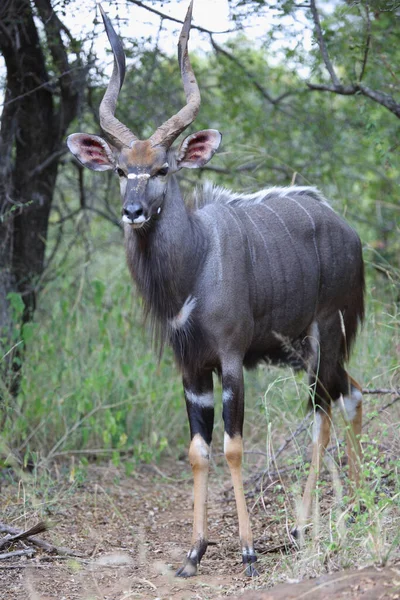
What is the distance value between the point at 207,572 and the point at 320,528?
1.80 ft

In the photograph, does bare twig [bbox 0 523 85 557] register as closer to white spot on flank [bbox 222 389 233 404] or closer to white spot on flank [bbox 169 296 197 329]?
white spot on flank [bbox 222 389 233 404]

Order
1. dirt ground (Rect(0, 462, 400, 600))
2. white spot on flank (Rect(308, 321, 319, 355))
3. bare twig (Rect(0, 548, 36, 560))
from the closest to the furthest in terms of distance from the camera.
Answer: dirt ground (Rect(0, 462, 400, 600)) → bare twig (Rect(0, 548, 36, 560)) → white spot on flank (Rect(308, 321, 319, 355))

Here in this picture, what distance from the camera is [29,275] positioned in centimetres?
530

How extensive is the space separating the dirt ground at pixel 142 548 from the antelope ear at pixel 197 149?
154cm

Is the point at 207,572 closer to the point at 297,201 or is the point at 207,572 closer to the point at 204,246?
the point at 204,246

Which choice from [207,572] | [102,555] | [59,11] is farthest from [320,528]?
[59,11]

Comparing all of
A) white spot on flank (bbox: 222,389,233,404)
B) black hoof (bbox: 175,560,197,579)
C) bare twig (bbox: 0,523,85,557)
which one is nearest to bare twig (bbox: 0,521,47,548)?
bare twig (bbox: 0,523,85,557)

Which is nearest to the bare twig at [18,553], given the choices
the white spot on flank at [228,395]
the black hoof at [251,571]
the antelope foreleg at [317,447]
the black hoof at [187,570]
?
the black hoof at [187,570]

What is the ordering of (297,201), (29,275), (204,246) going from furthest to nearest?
(29,275), (297,201), (204,246)

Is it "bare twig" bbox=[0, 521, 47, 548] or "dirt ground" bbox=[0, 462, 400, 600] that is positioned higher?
"bare twig" bbox=[0, 521, 47, 548]

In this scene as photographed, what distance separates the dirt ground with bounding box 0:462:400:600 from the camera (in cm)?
276

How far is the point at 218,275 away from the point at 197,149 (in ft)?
2.00

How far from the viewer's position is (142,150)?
3.64 meters

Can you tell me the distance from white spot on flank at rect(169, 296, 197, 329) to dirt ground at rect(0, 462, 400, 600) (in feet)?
2.76
